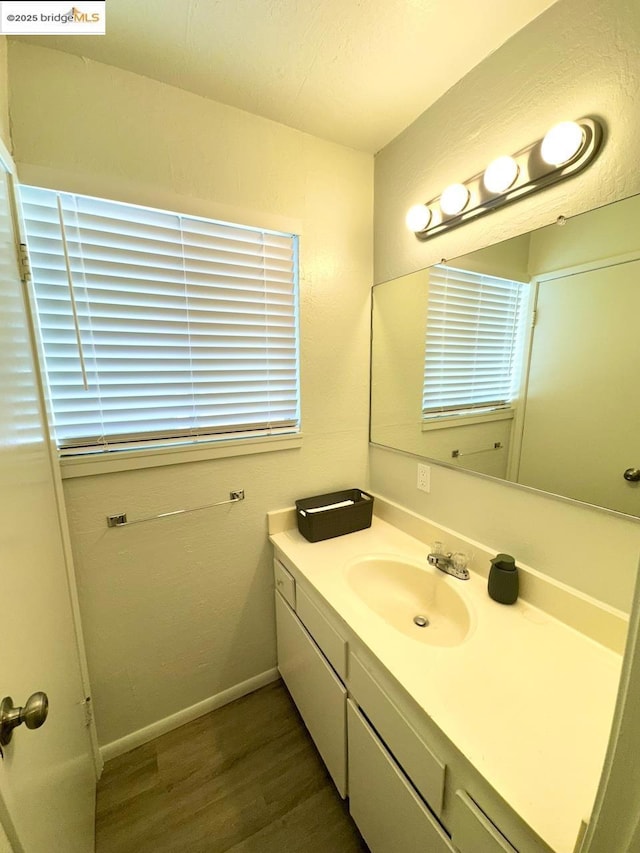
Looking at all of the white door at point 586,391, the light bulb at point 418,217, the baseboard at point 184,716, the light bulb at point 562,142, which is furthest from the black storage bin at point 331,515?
the light bulb at point 562,142

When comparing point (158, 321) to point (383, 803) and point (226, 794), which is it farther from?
point (226, 794)

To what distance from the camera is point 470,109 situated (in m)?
1.09

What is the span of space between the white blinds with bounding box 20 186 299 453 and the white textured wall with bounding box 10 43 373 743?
0.08 meters

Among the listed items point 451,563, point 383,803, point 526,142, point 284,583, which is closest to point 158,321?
point 284,583

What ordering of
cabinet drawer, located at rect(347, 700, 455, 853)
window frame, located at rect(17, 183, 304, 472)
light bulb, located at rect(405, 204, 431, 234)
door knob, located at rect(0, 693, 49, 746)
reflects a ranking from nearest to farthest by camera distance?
1. door knob, located at rect(0, 693, 49, 746)
2. cabinet drawer, located at rect(347, 700, 455, 853)
3. window frame, located at rect(17, 183, 304, 472)
4. light bulb, located at rect(405, 204, 431, 234)

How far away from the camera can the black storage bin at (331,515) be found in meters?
1.41

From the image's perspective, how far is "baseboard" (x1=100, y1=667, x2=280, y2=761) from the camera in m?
1.34

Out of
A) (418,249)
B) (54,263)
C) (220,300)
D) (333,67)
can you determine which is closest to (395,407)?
(418,249)

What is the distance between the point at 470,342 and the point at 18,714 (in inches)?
59.5

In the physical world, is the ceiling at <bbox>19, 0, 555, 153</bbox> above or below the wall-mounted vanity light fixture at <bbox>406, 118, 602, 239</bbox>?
above

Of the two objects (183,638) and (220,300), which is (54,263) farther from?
(183,638)

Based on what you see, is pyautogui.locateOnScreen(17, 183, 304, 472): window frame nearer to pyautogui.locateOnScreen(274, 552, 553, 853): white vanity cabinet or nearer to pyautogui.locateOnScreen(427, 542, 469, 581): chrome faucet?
pyautogui.locateOnScreen(274, 552, 553, 853): white vanity cabinet

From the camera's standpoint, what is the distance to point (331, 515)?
4.68 ft

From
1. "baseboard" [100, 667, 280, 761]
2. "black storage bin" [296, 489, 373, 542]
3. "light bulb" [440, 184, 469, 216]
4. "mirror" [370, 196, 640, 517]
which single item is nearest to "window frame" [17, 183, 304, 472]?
"black storage bin" [296, 489, 373, 542]
